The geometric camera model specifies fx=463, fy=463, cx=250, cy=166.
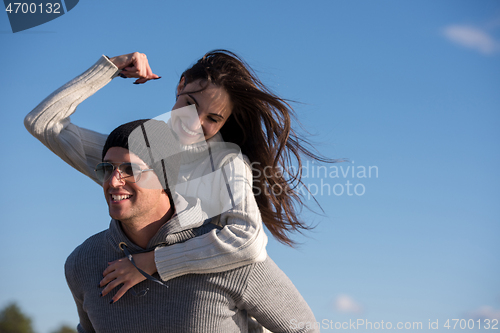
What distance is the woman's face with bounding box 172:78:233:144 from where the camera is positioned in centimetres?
381

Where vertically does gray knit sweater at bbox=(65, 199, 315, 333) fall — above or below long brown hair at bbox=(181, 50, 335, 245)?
below

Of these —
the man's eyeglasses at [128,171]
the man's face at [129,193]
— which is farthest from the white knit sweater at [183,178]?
the man's eyeglasses at [128,171]

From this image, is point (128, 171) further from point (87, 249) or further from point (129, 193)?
point (87, 249)

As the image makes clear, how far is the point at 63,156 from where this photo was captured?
383 cm

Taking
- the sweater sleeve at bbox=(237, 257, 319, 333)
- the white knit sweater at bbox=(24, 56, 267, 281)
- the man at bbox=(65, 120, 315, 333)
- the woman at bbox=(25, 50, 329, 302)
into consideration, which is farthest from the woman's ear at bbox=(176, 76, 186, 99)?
the sweater sleeve at bbox=(237, 257, 319, 333)

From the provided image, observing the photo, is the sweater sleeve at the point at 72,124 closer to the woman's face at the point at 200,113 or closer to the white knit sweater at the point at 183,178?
the white knit sweater at the point at 183,178

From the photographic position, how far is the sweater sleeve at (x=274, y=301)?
10.7 ft

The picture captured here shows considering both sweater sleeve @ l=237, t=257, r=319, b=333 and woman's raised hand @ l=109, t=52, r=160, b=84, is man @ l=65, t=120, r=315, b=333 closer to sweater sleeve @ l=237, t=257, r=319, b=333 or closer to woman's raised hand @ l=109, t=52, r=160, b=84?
sweater sleeve @ l=237, t=257, r=319, b=333

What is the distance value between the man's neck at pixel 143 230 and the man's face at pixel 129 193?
46mm

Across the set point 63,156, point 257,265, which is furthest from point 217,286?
point 63,156

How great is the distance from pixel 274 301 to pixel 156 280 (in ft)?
2.80

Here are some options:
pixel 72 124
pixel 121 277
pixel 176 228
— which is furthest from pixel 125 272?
pixel 72 124

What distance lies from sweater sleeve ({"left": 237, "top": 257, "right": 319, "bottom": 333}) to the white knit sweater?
0.52 feet

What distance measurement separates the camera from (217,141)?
164 inches
